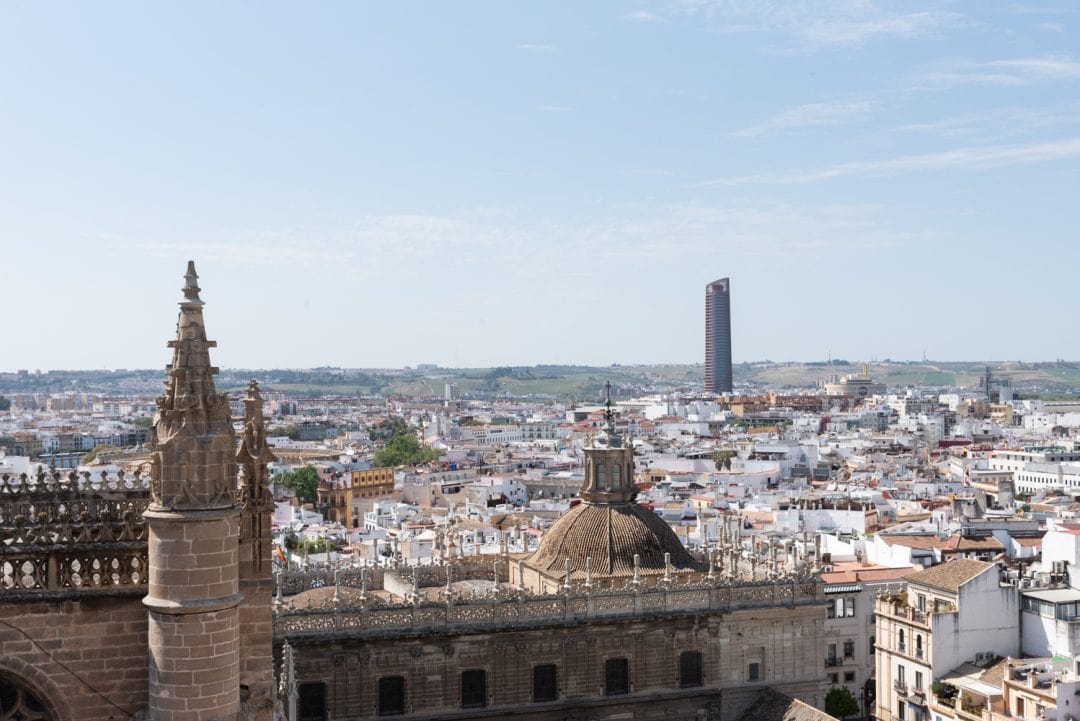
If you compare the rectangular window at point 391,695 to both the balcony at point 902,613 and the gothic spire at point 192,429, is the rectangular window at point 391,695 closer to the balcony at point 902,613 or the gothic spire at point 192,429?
the balcony at point 902,613

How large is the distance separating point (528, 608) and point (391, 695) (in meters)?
3.97

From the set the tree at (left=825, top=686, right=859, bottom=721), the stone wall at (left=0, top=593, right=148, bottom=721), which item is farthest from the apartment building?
the stone wall at (left=0, top=593, right=148, bottom=721)

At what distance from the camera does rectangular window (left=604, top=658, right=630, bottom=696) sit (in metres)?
31.6

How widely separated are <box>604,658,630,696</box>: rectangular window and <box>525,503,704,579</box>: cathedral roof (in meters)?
2.50

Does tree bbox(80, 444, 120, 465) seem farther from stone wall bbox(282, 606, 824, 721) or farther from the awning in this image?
stone wall bbox(282, 606, 824, 721)

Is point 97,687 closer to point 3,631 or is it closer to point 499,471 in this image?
point 3,631

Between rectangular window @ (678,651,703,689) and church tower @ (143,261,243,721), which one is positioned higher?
church tower @ (143,261,243,721)

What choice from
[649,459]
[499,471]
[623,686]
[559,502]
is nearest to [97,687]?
[623,686]

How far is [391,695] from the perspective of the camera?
98.4ft

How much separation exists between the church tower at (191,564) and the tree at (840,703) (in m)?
33.6

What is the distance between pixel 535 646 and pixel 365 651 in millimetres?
4306

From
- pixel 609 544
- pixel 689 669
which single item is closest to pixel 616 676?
pixel 689 669

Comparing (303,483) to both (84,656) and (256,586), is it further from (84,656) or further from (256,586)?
(84,656)

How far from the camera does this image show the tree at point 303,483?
97.5m
